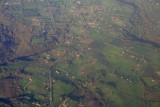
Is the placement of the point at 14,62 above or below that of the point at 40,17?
below

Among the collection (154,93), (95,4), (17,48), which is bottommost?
(154,93)

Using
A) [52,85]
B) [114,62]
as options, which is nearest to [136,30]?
[114,62]

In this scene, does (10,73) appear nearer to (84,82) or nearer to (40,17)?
(84,82)

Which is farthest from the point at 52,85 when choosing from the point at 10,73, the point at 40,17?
the point at 40,17

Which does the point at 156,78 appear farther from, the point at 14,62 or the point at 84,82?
the point at 14,62

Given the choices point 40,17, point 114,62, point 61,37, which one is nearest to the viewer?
point 114,62

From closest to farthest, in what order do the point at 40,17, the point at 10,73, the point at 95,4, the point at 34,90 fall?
the point at 34,90 < the point at 10,73 < the point at 40,17 < the point at 95,4

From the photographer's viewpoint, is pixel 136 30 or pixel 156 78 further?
pixel 136 30
